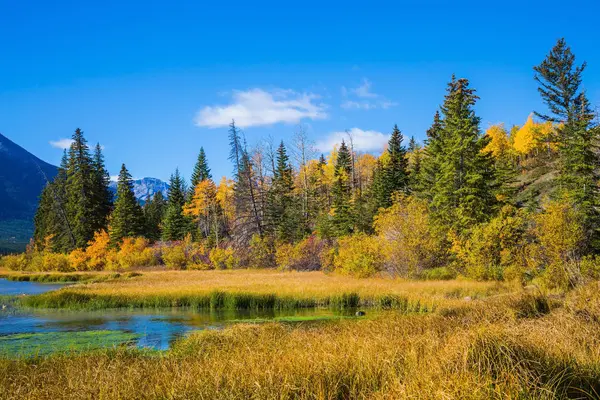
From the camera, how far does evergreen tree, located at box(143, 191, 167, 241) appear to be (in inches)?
3007

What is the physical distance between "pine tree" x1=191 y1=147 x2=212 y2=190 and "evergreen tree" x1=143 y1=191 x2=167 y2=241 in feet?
26.5

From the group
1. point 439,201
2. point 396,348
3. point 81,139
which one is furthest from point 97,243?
point 396,348

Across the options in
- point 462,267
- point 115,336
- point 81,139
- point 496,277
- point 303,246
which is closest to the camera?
point 115,336

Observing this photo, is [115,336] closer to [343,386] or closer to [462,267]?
[343,386]

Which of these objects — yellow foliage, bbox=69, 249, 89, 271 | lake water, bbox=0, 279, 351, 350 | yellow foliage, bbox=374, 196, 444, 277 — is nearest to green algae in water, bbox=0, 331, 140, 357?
lake water, bbox=0, 279, 351, 350

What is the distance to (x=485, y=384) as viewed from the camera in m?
4.80

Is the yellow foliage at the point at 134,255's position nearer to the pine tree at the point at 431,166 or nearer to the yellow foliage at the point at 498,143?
the pine tree at the point at 431,166

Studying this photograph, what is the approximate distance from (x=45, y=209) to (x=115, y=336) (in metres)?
74.5

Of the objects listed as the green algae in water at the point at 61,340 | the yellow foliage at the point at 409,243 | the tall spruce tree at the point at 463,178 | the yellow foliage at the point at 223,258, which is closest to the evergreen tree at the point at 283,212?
the yellow foliage at the point at 223,258

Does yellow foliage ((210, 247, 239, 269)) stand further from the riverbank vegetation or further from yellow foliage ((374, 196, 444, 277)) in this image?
yellow foliage ((374, 196, 444, 277))

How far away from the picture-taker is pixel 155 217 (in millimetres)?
82875

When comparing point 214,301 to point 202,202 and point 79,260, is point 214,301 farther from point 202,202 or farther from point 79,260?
point 202,202

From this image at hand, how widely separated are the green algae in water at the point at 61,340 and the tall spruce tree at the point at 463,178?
27.0 meters

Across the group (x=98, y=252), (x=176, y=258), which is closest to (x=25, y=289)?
(x=176, y=258)
